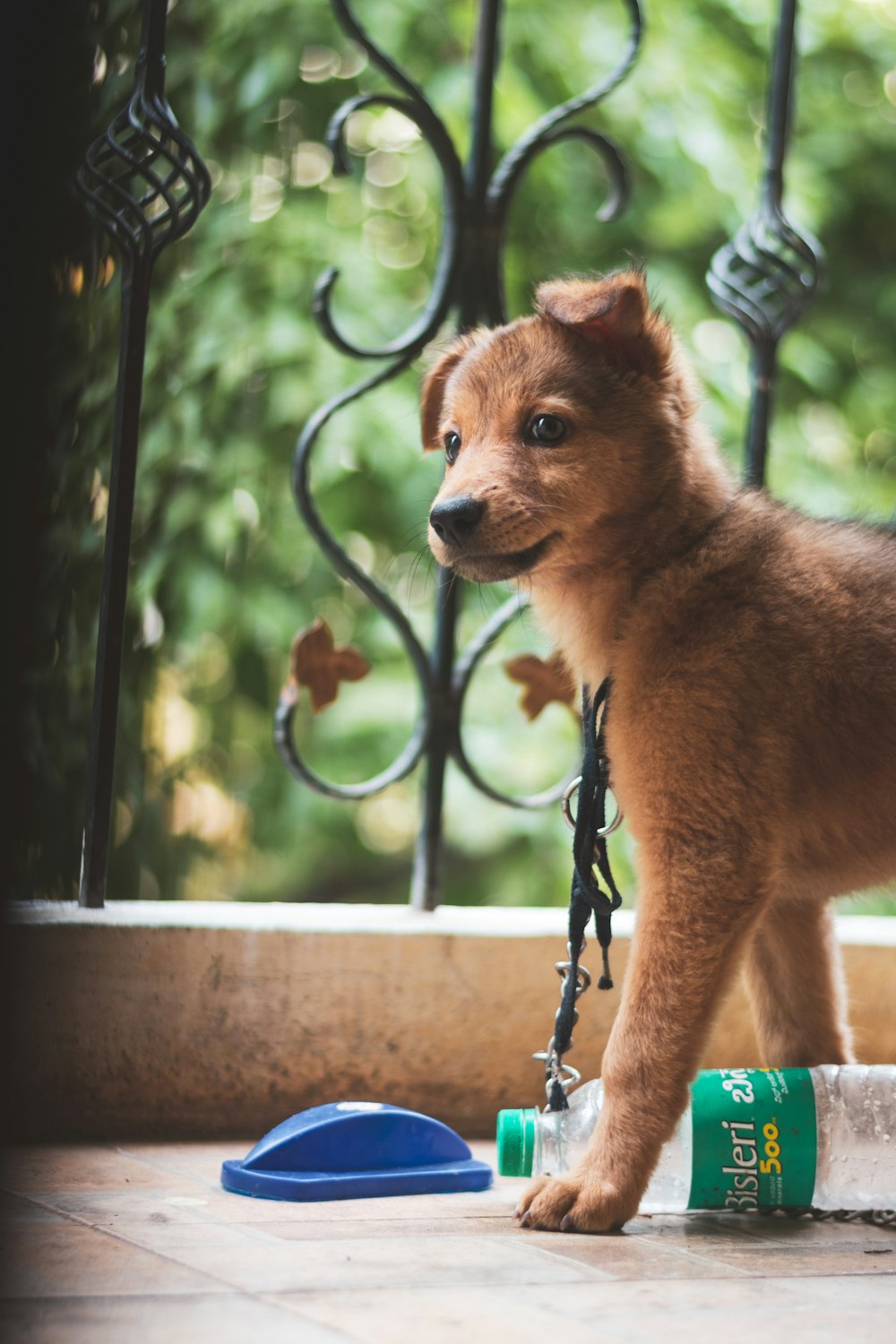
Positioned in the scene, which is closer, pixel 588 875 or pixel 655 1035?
pixel 655 1035

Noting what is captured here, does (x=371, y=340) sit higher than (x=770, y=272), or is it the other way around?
(x=371, y=340)

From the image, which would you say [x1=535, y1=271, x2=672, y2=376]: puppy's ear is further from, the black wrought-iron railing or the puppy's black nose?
the black wrought-iron railing

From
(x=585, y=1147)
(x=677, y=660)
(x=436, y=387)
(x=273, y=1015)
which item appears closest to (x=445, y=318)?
(x=436, y=387)

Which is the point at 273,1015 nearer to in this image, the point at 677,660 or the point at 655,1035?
the point at 655,1035

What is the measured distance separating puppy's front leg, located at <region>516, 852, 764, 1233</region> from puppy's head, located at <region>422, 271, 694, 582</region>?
600mm

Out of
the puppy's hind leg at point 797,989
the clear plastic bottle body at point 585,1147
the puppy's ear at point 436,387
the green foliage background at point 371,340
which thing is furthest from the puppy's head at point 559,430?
the green foliage background at point 371,340

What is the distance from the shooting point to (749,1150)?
7.26 feet

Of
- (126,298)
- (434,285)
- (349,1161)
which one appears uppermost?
(434,285)

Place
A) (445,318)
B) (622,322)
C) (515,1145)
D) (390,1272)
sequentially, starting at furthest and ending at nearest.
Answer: (445,318) → (622,322) → (515,1145) → (390,1272)

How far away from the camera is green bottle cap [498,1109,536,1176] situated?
2209mm

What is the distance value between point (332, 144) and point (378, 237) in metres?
3.26

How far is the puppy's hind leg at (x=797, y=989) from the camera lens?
8.29 ft

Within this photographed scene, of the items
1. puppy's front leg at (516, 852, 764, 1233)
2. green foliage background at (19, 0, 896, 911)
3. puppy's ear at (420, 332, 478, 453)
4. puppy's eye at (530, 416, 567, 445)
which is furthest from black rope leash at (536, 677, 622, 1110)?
green foliage background at (19, 0, 896, 911)

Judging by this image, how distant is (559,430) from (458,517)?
0.26 m
